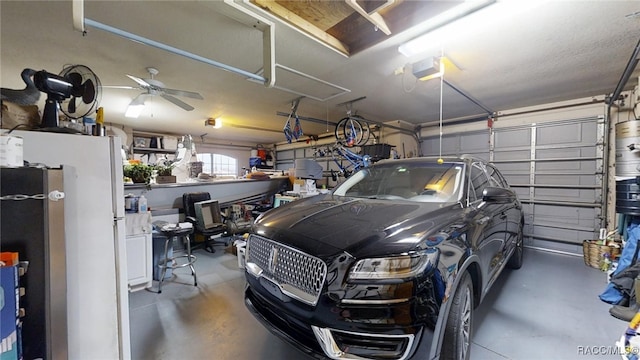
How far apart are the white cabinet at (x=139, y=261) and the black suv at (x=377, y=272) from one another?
76.2 inches

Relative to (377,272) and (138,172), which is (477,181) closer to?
(377,272)

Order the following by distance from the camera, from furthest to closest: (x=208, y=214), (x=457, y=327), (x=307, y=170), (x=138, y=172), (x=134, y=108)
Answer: (x=307, y=170), (x=208, y=214), (x=134, y=108), (x=138, y=172), (x=457, y=327)

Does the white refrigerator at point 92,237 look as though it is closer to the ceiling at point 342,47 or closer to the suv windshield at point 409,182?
the ceiling at point 342,47

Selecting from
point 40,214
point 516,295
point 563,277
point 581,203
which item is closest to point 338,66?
point 40,214

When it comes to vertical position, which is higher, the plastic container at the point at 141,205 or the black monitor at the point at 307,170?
the black monitor at the point at 307,170

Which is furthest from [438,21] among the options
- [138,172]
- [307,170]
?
[138,172]

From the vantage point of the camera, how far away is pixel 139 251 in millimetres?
2936

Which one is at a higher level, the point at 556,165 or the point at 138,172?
the point at 556,165

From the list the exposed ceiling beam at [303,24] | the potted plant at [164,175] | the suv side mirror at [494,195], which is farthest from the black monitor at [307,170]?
the suv side mirror at [494,195]

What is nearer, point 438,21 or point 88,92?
point 88,92

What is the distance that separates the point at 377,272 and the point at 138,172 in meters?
4.05

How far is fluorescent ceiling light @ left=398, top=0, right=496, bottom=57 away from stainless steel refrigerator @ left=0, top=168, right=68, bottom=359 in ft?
9.72

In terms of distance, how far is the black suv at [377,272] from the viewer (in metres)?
1.21

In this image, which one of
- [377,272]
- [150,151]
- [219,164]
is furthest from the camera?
[219,164]
